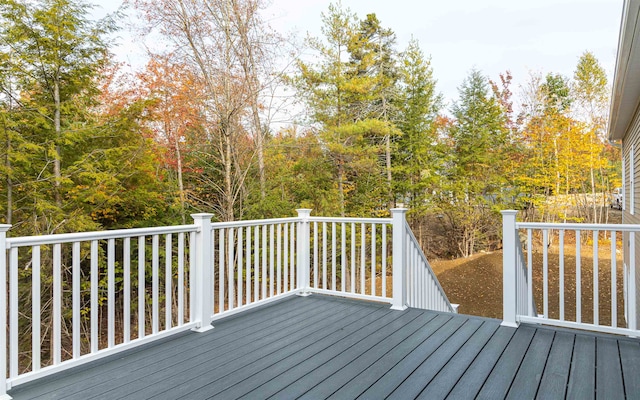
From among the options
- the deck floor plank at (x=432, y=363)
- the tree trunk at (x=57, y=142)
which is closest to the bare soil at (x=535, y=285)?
the deck floor plank at (x=432, y=363)

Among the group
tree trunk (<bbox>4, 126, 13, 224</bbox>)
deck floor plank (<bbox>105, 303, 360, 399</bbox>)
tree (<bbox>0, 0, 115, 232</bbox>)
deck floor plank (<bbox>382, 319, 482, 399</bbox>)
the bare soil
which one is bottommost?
the bare soil

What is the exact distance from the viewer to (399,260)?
3.90 meters

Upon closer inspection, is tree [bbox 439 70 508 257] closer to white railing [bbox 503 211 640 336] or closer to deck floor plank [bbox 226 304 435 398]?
white railing [bbox 503 211 640 336]

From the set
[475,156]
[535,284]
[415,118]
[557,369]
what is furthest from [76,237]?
[475,156]

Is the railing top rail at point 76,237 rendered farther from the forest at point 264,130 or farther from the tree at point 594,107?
the tree at point 594,107

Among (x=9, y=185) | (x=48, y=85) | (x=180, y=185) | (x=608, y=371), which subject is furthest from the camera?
(x=180, y=185)

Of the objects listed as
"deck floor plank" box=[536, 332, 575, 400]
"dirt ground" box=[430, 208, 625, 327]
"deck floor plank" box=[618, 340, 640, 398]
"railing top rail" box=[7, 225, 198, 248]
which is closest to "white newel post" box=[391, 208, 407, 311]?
"deck floor plank" box=[536, 332, 575, 400]

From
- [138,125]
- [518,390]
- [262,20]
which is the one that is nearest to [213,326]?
[518,390]

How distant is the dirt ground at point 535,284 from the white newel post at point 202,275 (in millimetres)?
8552

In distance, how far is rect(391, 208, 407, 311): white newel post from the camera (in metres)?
3.91

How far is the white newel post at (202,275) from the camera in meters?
3.33

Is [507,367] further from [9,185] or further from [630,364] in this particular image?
[9,185]

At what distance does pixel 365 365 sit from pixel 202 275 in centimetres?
164

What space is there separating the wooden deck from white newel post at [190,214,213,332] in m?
0.15
